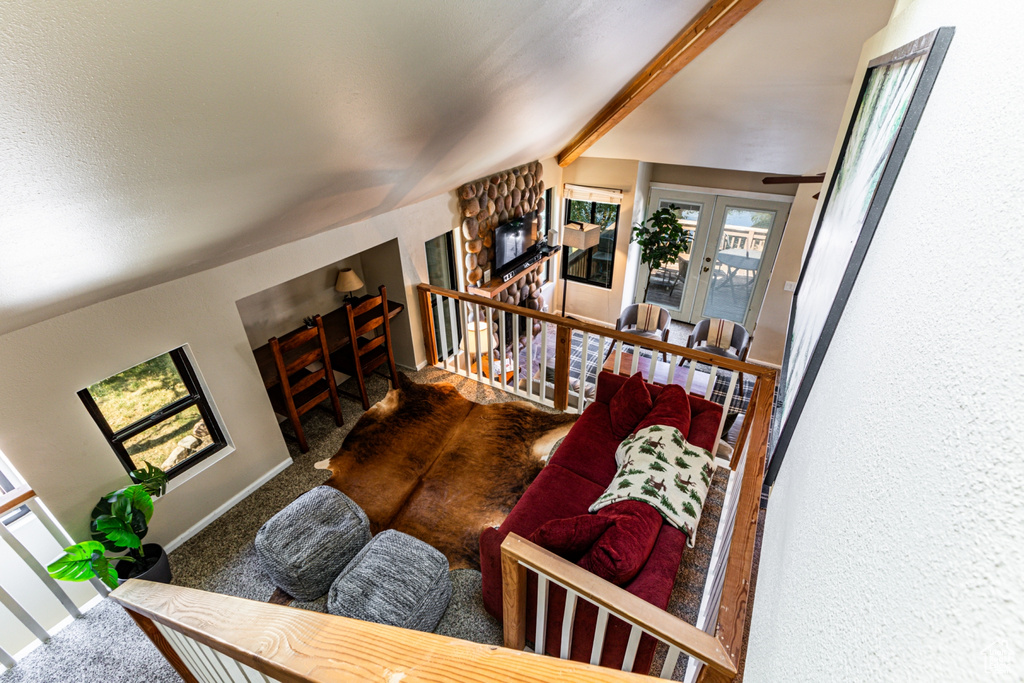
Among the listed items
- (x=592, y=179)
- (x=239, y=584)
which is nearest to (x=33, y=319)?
(x=239, y=584)

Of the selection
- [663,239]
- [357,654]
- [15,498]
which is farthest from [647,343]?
[663,239]

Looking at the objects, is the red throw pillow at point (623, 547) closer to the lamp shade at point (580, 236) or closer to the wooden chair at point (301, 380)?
the wooden chair at point (301, 380)

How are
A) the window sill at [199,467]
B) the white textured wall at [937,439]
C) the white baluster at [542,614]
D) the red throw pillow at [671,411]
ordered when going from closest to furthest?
1. the white textured wall at [937,439]
2. the white baluster at [542,614]
3. the red throw pillow at [671,411]
4. the window sill at [199,467]

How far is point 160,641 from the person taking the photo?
1.56 meters

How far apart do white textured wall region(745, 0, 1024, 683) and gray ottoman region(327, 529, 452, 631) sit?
188 cm

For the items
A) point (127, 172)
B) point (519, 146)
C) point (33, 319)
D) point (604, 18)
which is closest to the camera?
point (127, 172)

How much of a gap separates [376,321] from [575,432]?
2012 millimetres

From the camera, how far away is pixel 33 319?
2119 mm

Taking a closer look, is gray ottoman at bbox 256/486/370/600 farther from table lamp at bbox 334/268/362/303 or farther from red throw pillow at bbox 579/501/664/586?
table lamp at bbox 334/268/362/303

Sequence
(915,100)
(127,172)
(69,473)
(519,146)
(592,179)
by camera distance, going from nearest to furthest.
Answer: (915,100), (127,172), (69,473), (519,146), (592,179)

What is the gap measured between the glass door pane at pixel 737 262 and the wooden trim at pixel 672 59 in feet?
8.39

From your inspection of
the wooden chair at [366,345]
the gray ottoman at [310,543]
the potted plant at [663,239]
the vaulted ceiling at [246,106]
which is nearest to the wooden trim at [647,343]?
the wooden chair at [366,345]

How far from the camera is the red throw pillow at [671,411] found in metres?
2.72

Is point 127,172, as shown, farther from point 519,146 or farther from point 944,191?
point 519,146
